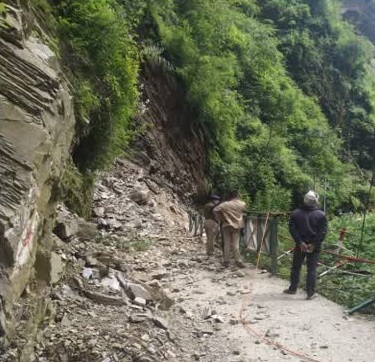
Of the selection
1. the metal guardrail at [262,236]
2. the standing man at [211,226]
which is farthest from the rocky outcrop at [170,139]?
the metal guardrail at [262,236]

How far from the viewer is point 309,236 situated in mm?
7508

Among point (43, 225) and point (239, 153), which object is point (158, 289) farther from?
point (239, 153)

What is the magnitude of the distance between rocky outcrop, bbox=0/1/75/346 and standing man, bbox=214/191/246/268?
14.2ft

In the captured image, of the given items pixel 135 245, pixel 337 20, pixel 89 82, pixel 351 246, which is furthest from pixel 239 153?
pixel 337 20

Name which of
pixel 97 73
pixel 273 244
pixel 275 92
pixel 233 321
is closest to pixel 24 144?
pixel 233 321

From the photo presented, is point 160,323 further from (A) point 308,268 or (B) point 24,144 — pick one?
(A) point 308,268

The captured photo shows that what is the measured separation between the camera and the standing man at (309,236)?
7.44 metres

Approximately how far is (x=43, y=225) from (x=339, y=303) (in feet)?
14.5

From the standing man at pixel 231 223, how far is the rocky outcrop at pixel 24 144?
432cm

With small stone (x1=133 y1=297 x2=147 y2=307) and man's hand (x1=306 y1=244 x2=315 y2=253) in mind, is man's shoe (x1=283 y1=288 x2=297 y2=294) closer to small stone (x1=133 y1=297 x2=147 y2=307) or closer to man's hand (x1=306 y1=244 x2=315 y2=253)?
man's hand (x1=306 y1=244 x2=315 y2=253)

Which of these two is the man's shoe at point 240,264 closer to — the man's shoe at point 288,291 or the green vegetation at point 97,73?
the man's shoe at point 288,291

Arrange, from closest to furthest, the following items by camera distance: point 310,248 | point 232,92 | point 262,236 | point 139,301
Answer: point 139,301 → point 310,248 → point 262,236 → point 232,92

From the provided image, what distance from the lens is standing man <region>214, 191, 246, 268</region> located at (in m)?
9.70

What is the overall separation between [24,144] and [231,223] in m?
5.75
